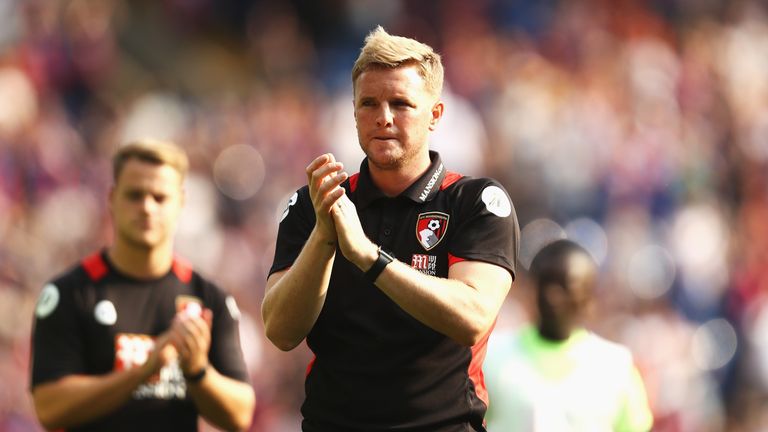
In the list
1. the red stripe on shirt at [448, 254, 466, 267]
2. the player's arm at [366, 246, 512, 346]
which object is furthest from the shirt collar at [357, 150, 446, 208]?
the player's arm at [366, 246, 512, 346]

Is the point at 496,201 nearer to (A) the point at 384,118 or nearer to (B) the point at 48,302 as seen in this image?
(A) the point at 384,118

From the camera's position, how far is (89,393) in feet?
20.1

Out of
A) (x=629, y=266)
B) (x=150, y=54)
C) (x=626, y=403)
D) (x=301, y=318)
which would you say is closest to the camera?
(x=301, y=318)

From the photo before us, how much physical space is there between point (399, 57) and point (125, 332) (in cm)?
258

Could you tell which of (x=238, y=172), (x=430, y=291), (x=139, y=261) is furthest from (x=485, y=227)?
(x=238, y=172)

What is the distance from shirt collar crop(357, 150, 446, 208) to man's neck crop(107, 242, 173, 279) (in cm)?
213

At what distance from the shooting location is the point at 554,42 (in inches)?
677

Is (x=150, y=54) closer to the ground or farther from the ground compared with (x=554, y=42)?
closer to the ground

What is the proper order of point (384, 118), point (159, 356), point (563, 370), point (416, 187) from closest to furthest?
point (384, 118) < point (416, 187) < point (159, 356) < point (563, 370)

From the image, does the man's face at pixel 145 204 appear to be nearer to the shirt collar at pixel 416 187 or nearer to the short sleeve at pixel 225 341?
the short sleeve at pixel 225 341

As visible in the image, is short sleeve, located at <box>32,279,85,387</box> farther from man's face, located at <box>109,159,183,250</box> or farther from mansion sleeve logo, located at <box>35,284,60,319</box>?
man's face, located at <box>109,159,183,250</box>

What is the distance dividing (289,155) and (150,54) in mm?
2903

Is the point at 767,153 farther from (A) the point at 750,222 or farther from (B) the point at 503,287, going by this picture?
(B) the point at 503,287

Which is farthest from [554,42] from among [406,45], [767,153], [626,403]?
[406,45]
